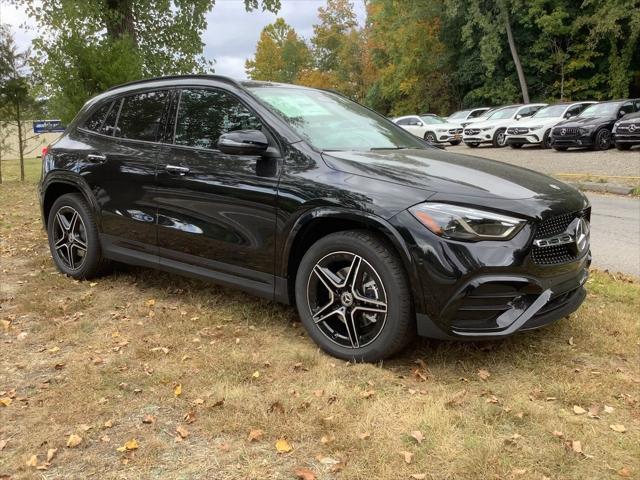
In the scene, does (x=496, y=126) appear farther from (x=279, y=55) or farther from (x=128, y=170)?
(x=279, y=55)

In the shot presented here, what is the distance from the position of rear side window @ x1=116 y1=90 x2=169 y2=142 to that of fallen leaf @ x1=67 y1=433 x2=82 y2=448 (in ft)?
8.12

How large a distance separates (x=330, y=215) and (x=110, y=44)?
11077mm

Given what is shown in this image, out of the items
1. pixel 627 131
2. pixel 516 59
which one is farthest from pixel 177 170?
pixel 516 59

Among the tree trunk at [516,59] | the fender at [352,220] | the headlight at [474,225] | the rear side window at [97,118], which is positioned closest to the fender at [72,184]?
the rear side window at [97,118]

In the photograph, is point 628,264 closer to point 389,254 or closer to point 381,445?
point 389,254

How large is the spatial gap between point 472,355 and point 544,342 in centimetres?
54

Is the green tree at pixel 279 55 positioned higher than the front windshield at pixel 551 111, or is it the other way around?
the green tree at pixel 279 55

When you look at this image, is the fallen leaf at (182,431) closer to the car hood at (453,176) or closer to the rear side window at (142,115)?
the car hood at (453,176)

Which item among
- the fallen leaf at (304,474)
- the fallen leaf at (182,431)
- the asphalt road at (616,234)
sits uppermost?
the asphalt road at (616,234)

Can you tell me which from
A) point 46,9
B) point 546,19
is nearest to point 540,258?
point 46,9

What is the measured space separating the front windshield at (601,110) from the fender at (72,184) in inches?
697

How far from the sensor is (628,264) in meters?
6.07

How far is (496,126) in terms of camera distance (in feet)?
74.5

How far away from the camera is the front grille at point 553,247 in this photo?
3186 millimetres
